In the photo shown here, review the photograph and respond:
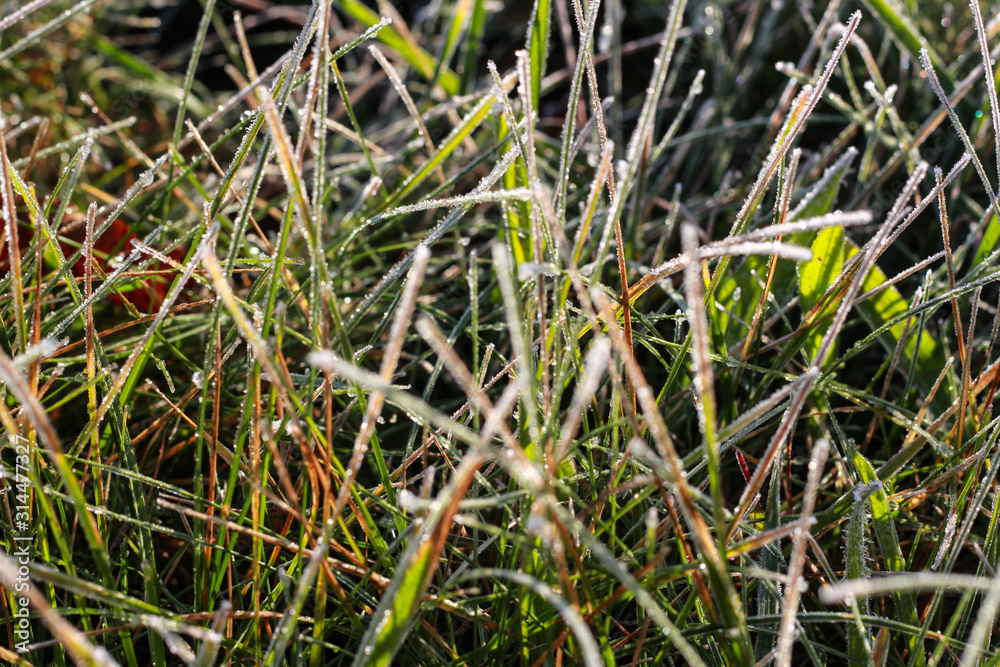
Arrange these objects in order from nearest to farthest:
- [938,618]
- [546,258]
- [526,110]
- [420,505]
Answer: [420,505], [526,110], [938,618], [546,258]

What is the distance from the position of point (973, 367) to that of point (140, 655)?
0.89 meters

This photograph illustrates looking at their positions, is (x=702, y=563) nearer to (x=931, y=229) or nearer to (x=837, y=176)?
(x=837, y=176)

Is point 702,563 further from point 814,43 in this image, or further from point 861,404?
point 814,43

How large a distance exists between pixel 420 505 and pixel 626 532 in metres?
0.29

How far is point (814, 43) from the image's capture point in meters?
1.02

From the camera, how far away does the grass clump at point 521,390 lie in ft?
1.49

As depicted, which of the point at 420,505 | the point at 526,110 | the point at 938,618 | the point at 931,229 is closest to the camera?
the point at 420,505

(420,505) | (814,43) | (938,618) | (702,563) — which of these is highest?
(814,43)

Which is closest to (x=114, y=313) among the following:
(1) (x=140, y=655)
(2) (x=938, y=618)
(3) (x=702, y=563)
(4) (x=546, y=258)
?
(1) (x=140, y=655)

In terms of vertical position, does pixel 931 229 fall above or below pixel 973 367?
above

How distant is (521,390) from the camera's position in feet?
1.27

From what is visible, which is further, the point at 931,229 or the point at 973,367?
the point at 931,229

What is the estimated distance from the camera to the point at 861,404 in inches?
28.8

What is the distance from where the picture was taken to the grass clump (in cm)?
45
